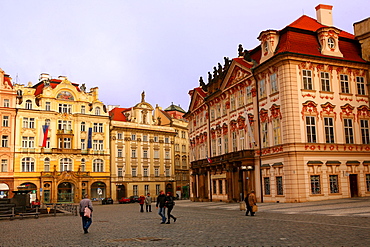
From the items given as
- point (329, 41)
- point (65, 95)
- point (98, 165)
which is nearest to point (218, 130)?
point (329, 41)

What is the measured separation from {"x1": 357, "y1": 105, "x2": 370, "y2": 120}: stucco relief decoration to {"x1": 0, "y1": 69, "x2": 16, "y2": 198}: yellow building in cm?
4935

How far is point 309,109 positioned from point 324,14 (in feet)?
42.5

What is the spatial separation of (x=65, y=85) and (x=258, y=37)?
41824mm

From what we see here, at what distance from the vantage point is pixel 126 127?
252 ft

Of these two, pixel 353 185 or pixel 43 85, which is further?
pixel 43 85

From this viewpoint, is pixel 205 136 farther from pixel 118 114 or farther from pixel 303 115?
pixel 118 114

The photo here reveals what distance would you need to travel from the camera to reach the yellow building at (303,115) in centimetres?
3500

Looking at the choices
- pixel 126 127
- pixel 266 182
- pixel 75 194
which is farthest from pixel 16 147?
pixel 266 182

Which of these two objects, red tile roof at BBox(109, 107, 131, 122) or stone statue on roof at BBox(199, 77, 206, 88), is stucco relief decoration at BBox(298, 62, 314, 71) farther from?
red tile roof at BBox(109, 107, 131, 122)

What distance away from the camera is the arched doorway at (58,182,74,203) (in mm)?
67938

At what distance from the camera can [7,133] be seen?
212ft

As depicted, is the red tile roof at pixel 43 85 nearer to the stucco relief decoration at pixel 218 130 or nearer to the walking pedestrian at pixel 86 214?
the stucco relief decoration at pixel 218 130

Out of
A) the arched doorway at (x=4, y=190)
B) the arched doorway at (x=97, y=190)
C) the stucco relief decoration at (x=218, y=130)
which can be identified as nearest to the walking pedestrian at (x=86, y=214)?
the stucco relief decoration at (x=218, y=130)

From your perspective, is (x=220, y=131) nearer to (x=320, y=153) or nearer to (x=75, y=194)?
(x=320, y=153)
